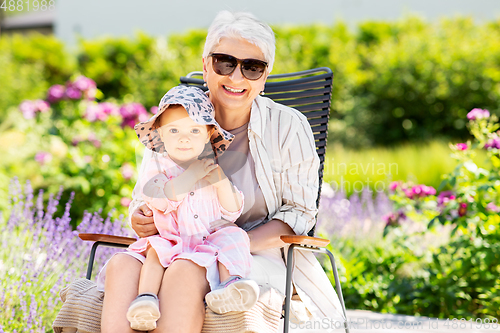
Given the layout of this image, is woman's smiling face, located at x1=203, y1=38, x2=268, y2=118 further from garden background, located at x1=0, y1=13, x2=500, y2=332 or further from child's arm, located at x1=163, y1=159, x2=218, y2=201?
garden background, located at x1=0, y1=13, x2=500, y2=332

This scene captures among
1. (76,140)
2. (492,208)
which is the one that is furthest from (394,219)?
(76,140)

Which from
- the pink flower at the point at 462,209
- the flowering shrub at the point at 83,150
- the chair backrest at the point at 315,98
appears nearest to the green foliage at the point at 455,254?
the pink flower at the point at 462,209

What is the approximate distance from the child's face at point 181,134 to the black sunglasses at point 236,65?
33 cm

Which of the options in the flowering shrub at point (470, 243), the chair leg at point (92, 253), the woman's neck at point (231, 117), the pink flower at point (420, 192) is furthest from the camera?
the pink flower at point (420, 192)

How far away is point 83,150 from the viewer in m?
4.54

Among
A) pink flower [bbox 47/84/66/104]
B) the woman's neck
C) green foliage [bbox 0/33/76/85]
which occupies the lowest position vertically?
the woman's neck

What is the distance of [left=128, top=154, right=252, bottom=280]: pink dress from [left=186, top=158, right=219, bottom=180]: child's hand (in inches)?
2.4

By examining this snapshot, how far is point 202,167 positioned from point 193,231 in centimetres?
25

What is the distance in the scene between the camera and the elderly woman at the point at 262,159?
201 cm

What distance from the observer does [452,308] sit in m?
3.19

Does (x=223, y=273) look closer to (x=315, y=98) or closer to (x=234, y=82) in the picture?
(x=234, y=82)

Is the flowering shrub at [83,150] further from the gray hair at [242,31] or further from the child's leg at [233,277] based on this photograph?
the child's leg at [233,277]

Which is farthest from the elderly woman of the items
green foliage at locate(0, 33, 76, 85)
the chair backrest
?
green foliage at locate(0, 33, 76, 85)

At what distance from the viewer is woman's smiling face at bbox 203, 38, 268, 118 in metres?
2.05
